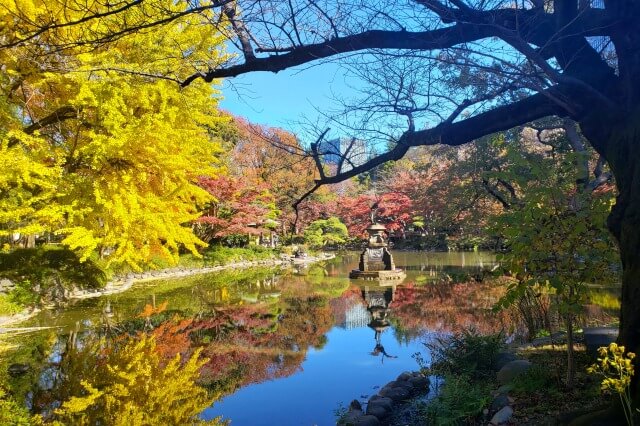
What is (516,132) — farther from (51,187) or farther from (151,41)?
(51,187)

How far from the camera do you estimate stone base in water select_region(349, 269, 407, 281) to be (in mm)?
15892

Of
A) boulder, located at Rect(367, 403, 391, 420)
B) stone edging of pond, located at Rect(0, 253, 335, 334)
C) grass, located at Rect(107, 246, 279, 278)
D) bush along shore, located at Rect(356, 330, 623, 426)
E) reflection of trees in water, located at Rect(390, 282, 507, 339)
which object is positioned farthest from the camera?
grass, located at Rect(107, 246, 279, 278)

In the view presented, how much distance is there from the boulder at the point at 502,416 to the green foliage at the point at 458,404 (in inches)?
9.7

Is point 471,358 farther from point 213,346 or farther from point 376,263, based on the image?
point 376,263

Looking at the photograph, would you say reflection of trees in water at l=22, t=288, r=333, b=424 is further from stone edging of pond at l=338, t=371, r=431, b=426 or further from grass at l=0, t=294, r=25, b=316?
grass at l=0, t=294, r=25, b=316

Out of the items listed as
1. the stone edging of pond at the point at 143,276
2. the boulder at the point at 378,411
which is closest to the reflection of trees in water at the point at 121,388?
the boulder at the point at 378,411

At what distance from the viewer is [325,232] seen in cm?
3069

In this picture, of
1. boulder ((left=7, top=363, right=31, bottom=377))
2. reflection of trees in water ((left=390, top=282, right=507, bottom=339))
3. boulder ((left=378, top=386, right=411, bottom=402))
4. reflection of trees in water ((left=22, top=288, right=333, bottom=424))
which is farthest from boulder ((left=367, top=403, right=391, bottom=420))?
boulder ((left=7, top=363, right=31, bottom=377))

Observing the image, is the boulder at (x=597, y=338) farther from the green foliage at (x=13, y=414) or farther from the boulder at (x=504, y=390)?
the green foliage at (x=13, y=414)

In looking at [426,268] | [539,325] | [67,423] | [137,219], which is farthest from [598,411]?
[426,268]

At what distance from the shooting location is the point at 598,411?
7.89ft

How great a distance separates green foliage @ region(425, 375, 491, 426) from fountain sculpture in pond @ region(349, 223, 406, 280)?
1188 centimetres

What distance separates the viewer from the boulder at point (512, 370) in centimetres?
412

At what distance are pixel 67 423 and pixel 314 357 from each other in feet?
11.4
